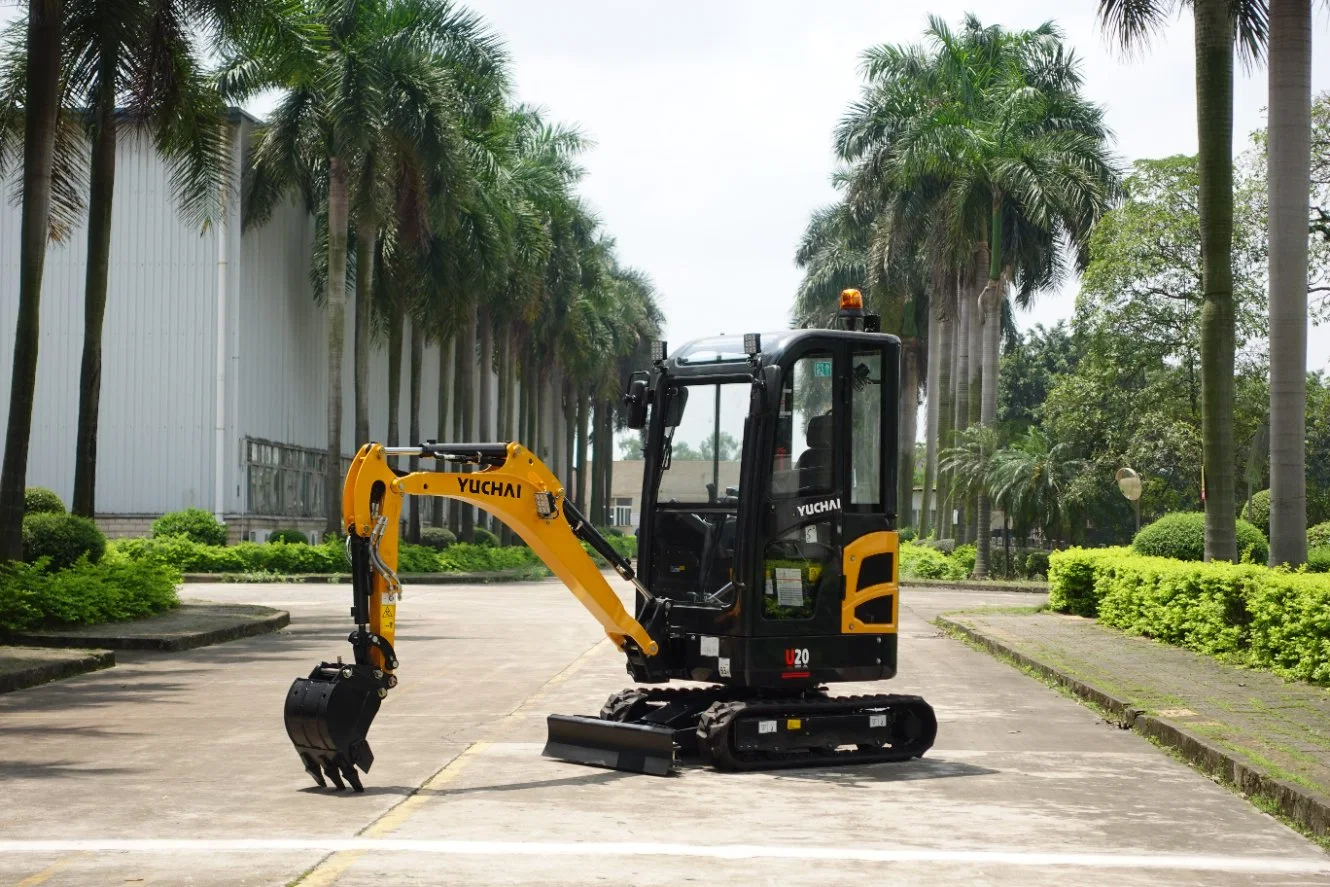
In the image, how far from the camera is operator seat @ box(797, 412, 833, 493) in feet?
38.2

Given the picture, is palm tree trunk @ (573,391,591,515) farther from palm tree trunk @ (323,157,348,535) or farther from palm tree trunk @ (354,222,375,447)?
palm tree trunk @ (323,157,348,535)

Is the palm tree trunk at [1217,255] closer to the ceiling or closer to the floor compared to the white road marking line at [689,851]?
closer to the ceiling

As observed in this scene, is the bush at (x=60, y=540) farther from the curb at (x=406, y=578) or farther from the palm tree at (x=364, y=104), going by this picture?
the palm tree at (x=364, y=104)

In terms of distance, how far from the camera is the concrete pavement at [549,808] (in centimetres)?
773

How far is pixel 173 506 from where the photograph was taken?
2028 inches

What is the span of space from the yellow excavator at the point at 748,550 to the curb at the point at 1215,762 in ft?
6.22

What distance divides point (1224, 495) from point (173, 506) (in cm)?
3732

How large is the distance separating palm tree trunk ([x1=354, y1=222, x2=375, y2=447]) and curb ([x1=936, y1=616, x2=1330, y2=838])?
32.0 meters

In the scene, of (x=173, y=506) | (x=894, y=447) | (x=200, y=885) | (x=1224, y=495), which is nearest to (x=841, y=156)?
(x=173, y=506)

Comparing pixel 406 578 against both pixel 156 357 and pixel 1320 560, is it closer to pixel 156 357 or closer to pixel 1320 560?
pixel 156 357

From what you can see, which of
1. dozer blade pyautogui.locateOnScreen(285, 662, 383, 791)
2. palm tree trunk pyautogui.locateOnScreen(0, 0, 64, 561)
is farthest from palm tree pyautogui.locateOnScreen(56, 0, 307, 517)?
dozer blade pyautogui.locateOnScreen(285, 662, 383, 791)

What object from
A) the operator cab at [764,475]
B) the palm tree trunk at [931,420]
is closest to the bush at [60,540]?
the operator cab at [764,475]

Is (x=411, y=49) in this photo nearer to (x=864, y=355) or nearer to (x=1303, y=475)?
(x=1303, y=475)

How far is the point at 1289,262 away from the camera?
1978 centimetres
